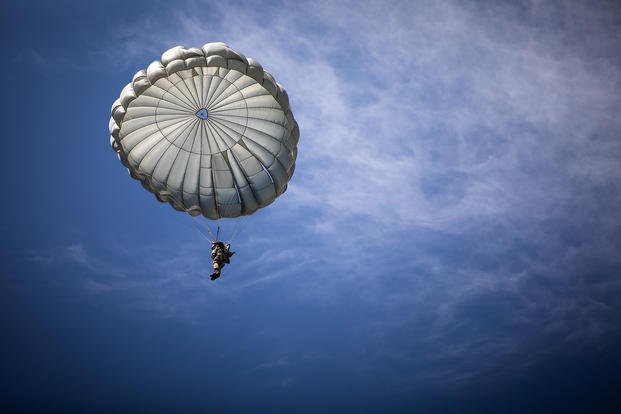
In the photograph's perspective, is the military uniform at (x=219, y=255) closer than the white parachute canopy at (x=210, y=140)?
Yes

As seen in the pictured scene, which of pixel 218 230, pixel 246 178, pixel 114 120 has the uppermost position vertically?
pixel 114 120

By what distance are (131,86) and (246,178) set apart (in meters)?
5.27

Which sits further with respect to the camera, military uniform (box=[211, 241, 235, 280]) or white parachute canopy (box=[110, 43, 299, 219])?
white parachute canopy (box=[110, 43, 299, 219])

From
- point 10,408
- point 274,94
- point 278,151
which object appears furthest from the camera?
point 10,408

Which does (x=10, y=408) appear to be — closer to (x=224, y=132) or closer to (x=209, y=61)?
(x=224, y=132)

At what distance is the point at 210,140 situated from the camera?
18.7m

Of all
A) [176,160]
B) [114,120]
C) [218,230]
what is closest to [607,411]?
[218,230]

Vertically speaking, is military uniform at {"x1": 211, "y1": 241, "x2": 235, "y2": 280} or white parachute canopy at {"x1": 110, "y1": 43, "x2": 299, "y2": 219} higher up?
white parachute canopy at {"x1": 110, "y1": 43, "x2": 299, "y2": 219}

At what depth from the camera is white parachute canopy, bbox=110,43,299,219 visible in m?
→ 17.8

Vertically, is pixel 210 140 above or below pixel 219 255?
above

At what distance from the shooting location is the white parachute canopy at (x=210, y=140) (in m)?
17.8

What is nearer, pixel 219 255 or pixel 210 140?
pixel 219 255

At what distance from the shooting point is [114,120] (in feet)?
57.3

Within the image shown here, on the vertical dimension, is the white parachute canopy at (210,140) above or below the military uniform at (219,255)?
above
